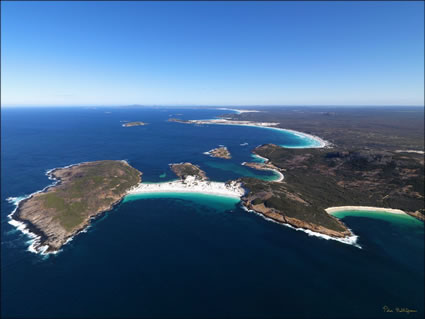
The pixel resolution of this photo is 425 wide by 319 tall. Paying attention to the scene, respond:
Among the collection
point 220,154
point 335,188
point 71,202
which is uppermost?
point 220,154

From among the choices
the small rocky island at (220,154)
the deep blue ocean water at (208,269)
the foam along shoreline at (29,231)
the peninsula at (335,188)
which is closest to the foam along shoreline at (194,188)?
the peninsula at (335,188)

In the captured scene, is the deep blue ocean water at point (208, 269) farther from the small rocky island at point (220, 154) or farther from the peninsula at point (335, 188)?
the small rocky island at point (220, 154)

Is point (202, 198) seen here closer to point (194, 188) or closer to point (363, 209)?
point (194, 188)

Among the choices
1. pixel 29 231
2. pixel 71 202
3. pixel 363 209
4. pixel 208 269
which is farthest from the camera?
pixel 363 209

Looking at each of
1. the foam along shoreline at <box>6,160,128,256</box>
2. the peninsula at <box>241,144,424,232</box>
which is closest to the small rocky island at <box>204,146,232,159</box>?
the peninsula at <box>241,144,424,232</box>

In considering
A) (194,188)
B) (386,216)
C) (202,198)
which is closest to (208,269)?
(202,198)

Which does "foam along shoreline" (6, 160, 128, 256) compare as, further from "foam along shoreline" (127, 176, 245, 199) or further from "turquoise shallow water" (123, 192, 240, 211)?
"foam along shoreline" (127, 176, 245, 199)
